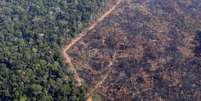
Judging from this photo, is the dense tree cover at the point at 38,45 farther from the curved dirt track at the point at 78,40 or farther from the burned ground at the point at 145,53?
the burned ground at the point at 145,53

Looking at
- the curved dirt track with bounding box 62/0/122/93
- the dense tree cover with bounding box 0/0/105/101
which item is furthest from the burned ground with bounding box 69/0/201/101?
the dense tree cover with bounding box 0/0/105/101

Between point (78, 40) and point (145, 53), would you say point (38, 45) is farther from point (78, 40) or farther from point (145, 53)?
point (145, 53)

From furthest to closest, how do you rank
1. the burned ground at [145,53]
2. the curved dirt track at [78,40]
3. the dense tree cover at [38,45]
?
the curved dirt track at [78,40]
the burned ground at [145,53]
the dense tree cover at [38,45]

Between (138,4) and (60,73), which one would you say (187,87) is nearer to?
(60,73)

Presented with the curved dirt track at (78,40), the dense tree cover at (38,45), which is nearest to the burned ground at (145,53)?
the curved dirt track at (78,40)

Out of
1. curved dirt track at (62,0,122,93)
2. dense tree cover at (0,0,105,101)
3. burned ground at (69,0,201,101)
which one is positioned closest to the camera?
dense tree cover at (0,0,105,101)

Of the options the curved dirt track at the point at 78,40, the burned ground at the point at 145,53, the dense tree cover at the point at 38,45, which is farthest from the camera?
the curved dirt track at the point at 78,40

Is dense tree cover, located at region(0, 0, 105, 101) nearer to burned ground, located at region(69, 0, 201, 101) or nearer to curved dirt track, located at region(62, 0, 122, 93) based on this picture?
curved dirt track, located at region(62, 0, 122, 93)
